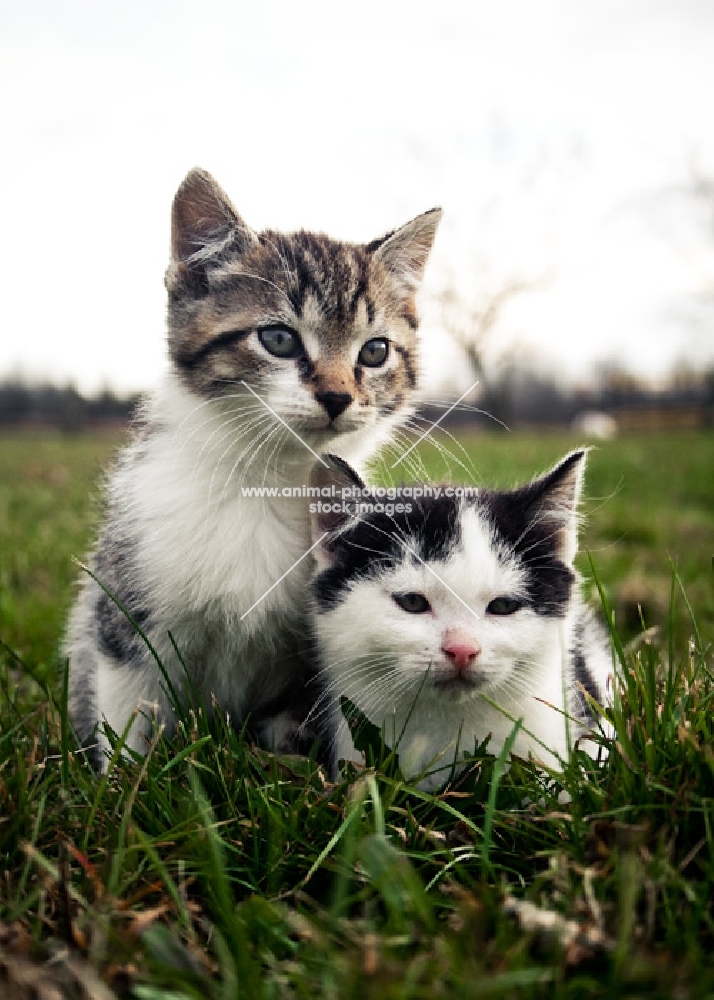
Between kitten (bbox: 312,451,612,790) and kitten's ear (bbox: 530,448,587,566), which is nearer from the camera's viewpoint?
kitten (bbox: 312,451,612,790)

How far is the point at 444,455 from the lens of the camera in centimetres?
208

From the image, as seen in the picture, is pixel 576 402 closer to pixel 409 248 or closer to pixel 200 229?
pixel 409 248

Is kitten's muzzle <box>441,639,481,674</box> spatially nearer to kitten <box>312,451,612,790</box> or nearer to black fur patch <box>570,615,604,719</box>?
kitten <box>312,451,612,790</box>

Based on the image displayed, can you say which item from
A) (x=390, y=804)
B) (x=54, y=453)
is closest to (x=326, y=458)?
(x=390, y=804)

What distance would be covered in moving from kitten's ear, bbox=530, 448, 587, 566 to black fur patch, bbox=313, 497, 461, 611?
0.64 feet

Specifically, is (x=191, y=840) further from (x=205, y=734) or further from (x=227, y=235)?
(x=227, y=235)

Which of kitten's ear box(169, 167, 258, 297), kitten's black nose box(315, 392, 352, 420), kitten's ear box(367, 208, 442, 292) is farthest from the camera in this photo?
kitten's ear box(367, 208, 442, 292)

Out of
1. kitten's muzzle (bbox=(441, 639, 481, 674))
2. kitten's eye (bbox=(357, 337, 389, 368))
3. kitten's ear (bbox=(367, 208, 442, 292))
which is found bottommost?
kitten's muzzle (bbox=(441, 639, 481, 674))

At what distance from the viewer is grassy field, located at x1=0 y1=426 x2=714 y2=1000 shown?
42.4 inches

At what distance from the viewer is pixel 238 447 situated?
185 centimetres

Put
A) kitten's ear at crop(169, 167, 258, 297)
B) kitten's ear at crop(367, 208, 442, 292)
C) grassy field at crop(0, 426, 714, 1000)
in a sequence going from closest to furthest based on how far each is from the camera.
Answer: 1. grassy field at crop(0, 426, 714, 1000)
2. kitten's ear at crop(169, 167, 258, 297)
3. kitten's ear at crop(367, 208, 442, 292)

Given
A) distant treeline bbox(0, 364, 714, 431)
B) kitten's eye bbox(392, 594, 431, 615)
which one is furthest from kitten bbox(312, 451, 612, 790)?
distant treeline bbox(0, 364, 714, 431)

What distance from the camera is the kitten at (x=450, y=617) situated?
1660mm

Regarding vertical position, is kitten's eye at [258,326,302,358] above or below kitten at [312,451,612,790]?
above
